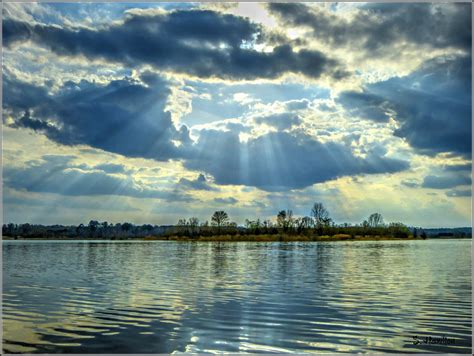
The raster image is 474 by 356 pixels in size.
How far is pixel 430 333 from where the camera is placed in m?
21.0

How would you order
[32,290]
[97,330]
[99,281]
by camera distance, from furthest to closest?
[99,281]
[32,290]
[97,330]

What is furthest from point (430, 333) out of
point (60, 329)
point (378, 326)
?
point (60, 329)

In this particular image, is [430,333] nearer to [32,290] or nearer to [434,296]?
[434,296]

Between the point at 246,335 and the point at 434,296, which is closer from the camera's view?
the point at 246,335

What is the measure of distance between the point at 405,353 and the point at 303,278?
26.1 metres

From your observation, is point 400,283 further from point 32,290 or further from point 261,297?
point 32,290

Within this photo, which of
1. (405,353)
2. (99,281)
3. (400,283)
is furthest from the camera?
(99,281)

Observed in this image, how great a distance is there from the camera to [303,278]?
43656mm

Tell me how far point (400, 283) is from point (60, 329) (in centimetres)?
2891

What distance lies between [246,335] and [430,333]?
8.60 meters

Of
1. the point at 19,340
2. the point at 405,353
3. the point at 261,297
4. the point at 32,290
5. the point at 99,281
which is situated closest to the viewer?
the point at 405,353

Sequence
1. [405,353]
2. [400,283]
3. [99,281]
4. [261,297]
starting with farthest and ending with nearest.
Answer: [99,281], [400,283], [261,297], [405,353]

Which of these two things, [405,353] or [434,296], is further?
[434,296]

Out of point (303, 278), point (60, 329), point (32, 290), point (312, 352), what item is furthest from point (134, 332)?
point (303, 278)
